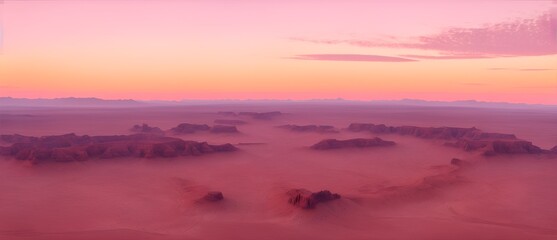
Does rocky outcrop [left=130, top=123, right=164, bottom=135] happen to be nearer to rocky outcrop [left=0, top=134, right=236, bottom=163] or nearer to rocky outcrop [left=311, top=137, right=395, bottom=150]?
rocky outcrop [left=0, top=134, right=236, bottom=163]

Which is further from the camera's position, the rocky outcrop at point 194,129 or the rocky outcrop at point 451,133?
the rocky outcrop at point 194,129

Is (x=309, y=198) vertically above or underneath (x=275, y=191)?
above

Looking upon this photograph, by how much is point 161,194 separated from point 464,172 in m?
28.2

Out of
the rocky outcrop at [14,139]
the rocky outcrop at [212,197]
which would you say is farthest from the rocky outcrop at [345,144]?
the rocky outcrop at [14,139]

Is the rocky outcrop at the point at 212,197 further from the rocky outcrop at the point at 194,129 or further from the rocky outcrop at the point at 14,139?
the rocky outcrop at the point at 194,129

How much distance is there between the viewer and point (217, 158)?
4916cm

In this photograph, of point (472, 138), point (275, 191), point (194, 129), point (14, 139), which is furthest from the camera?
point (194, 129)

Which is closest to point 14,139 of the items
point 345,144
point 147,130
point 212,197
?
point 147,130

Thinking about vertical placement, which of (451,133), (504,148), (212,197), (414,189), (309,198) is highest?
(451,133)

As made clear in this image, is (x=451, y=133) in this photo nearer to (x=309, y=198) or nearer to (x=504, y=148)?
(x=504, y=148)

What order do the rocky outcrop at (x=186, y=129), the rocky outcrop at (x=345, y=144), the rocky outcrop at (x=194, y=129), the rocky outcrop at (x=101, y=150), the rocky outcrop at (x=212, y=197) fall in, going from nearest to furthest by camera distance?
the rocky outcrop at (x=212, y=197) < the rocky outcrop at (x=101, y=150) < the rocky outcrop at (x=345, y=144) < the rocky outcrop at (x=186, y=129) < the rocky outcrop at (x=194, y=129)

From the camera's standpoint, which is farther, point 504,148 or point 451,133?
point 451,133

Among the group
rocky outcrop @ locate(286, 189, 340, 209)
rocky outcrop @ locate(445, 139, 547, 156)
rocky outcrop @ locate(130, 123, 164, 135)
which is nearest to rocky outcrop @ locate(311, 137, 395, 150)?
rocky outcrop @ locate(445, 139, 547, 156)

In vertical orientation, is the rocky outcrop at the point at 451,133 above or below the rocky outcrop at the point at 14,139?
above
